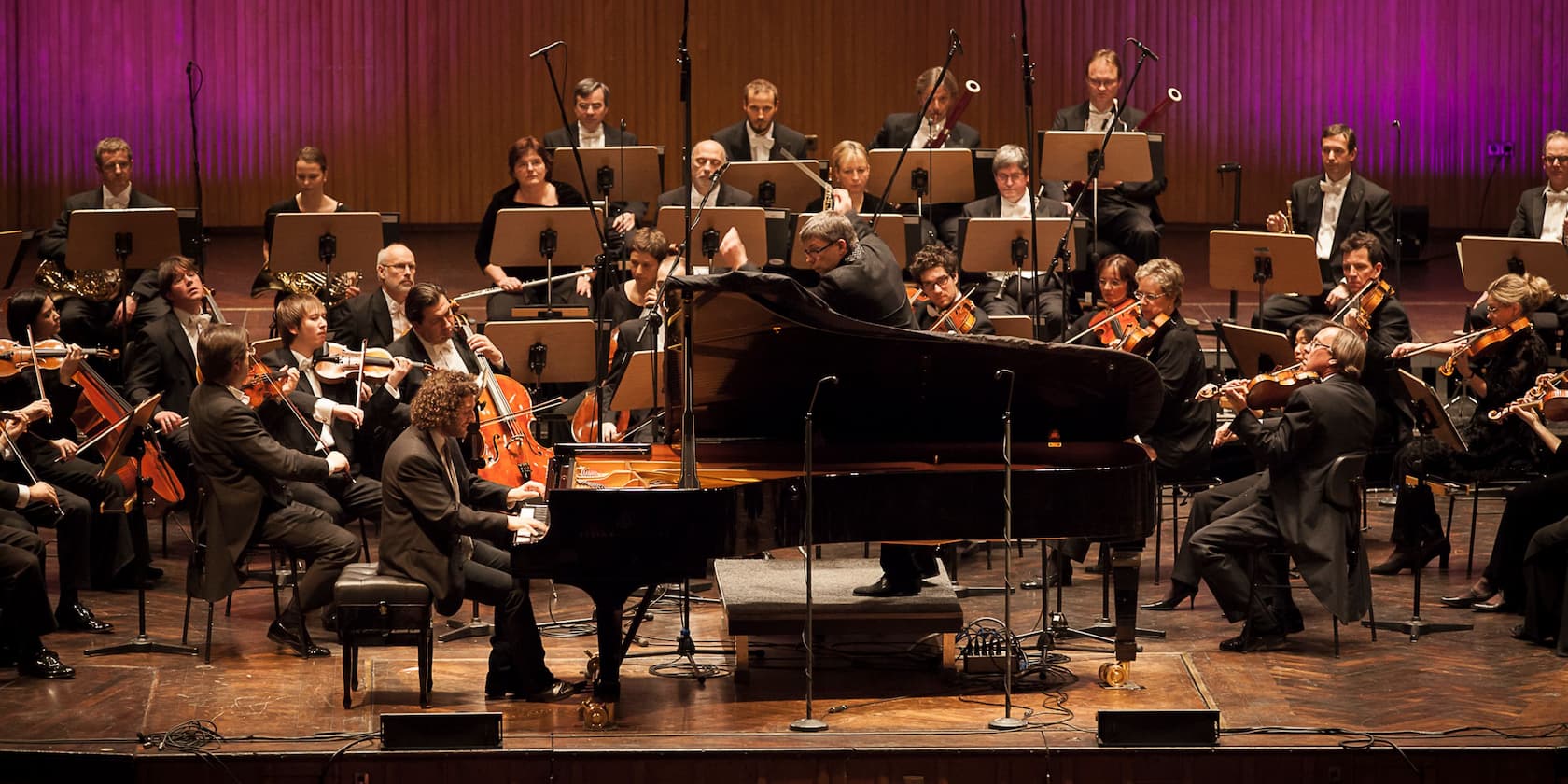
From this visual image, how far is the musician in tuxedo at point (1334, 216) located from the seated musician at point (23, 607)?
5806 millimetres

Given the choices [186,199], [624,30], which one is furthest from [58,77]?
[624,30]

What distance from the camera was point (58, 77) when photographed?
11953mm

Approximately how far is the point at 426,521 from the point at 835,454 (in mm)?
1353

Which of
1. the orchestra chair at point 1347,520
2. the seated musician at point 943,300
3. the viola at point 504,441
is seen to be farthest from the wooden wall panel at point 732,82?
the orchestra chair at point 1347,520

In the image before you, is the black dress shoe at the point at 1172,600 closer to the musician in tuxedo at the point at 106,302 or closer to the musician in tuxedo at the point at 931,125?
the musician in tuxedo at the point at 931,125

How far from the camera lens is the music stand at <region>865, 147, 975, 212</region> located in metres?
8.88

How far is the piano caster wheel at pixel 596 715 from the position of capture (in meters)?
5.43

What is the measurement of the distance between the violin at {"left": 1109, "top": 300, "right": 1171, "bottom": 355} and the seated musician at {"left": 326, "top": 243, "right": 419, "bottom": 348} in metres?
2.99

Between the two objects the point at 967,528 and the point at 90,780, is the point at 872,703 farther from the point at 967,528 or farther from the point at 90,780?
the point at 90,780

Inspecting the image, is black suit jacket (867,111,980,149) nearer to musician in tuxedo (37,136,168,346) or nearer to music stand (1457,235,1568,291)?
music stand (1457,235,1568,291)

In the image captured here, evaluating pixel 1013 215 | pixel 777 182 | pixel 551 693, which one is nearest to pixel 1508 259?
pixel 1013 215

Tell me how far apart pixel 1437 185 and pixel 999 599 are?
7012 mm

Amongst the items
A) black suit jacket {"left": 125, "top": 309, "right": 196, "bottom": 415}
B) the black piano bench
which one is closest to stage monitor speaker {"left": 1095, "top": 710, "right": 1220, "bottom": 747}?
the black piano bench

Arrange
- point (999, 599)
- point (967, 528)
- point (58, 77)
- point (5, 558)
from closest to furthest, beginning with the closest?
point (967, 528), point (5, 558), point (999, 599), point (58, 77)
